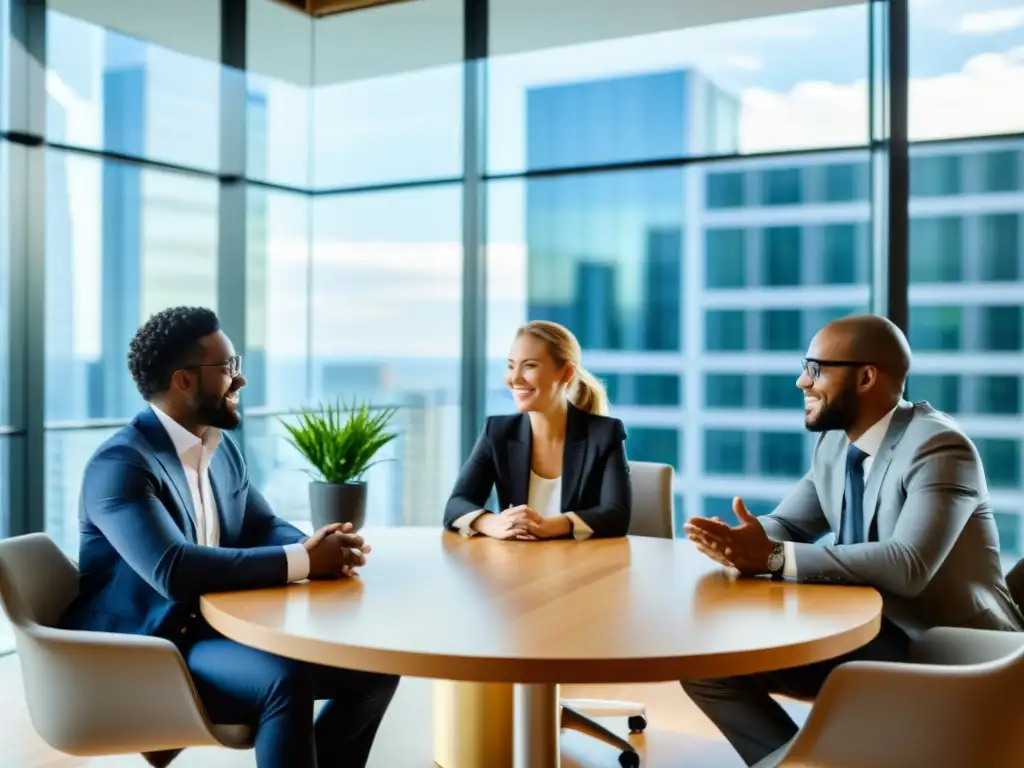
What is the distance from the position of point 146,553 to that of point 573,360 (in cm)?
153

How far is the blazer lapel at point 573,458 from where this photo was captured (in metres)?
3.11

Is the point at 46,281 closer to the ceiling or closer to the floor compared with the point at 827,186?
closer to the floor

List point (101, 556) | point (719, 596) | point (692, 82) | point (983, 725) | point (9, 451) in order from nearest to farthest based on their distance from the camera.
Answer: point (983, 725)
point (719, 596)
point (101, 556)
point (9, 451)
point (692, 82)

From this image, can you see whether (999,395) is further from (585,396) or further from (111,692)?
(111,692)

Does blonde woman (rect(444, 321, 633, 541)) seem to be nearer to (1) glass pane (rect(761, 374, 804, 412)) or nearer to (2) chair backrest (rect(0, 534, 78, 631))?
(2) chair backrest (rect(0, 534, 78, 631))

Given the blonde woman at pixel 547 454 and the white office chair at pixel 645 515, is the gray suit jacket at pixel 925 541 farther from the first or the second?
the white office chair at pixel 645 515

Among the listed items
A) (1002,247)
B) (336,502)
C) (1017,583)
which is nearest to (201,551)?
(1017,583)

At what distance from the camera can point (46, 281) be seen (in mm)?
4895

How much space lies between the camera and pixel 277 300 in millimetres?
6547

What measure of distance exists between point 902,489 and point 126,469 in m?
1.79

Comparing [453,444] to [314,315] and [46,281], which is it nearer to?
[314,315]

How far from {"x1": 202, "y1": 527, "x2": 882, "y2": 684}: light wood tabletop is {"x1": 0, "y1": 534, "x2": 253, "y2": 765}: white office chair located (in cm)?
17

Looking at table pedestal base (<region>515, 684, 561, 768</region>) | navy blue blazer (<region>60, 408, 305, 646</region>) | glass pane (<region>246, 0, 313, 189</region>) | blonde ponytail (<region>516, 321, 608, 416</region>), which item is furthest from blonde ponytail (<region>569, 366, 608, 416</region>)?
glass pane (<region>246, 0, 313, 189</region>)

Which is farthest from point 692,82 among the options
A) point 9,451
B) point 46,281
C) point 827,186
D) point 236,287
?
point 9,451
